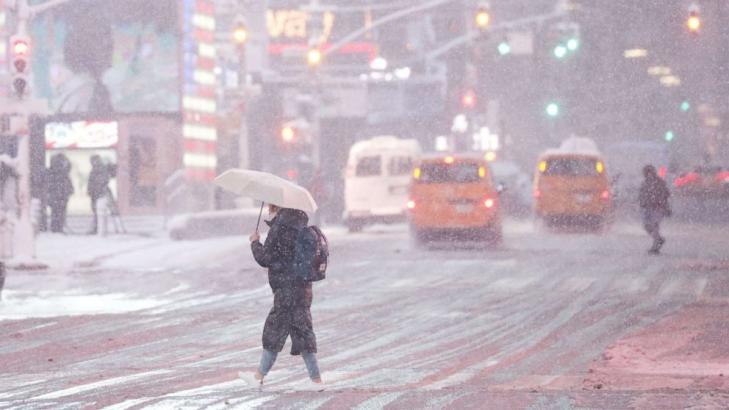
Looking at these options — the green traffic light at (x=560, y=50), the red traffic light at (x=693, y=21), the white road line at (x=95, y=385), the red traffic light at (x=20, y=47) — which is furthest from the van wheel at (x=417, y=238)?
the green traffic light at (x=560, y=50)

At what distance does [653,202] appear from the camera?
28.0 m

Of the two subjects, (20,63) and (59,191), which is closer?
(20,63)

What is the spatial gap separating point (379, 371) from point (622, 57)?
110791mm

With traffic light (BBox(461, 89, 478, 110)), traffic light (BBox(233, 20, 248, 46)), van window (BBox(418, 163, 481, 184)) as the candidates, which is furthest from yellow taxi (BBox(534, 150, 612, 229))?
traffic light (BBox(461, 89, 478, 110))

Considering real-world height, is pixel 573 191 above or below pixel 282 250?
below

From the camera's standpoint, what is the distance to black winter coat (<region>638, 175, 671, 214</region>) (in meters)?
27.9

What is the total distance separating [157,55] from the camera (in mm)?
44125

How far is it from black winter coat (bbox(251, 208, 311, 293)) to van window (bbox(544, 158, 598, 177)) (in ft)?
78.9

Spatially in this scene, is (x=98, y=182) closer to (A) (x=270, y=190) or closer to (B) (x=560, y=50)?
(B) (x=560, y=50)

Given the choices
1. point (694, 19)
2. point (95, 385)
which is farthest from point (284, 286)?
point (694, 19)

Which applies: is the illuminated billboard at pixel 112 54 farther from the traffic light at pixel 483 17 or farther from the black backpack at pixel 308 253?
the black backpack at pixel 308 253

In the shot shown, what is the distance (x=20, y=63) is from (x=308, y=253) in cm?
1648

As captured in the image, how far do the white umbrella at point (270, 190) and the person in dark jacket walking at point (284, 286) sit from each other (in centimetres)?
22

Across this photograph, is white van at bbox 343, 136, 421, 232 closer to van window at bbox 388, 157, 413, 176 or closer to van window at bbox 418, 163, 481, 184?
van window at bbox 388, 157, 413, 176
